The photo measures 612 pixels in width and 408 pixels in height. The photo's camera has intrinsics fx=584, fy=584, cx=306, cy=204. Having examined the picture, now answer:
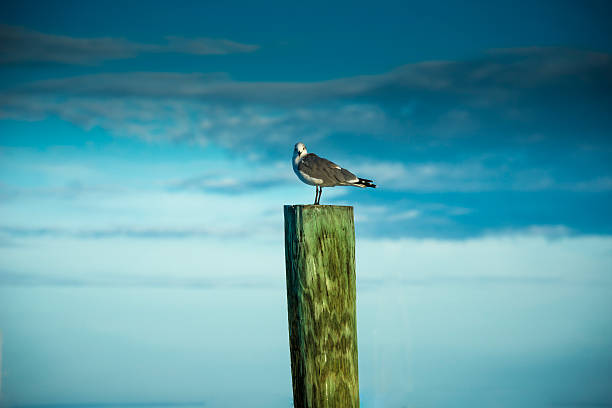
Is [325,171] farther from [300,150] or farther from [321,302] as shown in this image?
[321,302]

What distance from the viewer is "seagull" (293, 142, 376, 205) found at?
684 cm

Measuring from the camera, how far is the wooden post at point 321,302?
567cm

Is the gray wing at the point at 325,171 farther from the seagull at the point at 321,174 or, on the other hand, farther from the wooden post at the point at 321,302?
the wooden post at the point at 321,302

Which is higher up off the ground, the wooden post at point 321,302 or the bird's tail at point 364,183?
the bird's tail at point 364,183

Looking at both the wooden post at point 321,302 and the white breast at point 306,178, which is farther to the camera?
the white breast at point 306,178

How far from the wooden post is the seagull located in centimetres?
111

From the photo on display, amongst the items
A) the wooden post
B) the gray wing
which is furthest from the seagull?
the wooden post

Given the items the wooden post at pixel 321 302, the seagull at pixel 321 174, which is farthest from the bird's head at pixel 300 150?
the wooden post at pixel 321 302

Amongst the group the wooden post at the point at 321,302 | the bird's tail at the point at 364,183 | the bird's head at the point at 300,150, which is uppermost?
the bird's head at the point at 300,150

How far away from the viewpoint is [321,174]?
22.4ft

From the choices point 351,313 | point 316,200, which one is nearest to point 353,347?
point 351,313

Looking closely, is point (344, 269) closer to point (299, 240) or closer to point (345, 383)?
point (299, 240)

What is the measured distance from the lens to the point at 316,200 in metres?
7.06

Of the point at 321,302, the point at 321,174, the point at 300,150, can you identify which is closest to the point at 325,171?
the point at 321,174
